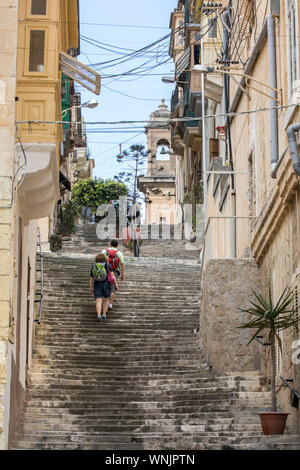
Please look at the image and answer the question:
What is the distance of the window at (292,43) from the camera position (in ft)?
49.6

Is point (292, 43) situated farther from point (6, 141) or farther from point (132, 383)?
point (132, 383)

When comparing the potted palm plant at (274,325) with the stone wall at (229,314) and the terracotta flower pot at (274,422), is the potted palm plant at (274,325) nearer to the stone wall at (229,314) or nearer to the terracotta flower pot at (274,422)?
the terracotta flower pot at (274,422)

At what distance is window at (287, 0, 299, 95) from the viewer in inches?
595

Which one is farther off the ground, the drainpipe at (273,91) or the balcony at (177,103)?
the balcony at (177,103)

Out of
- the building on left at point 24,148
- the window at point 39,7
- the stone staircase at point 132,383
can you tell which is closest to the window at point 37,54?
the building on left at point 24,148

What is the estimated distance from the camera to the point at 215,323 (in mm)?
18016

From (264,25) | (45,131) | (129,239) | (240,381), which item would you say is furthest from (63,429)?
(129,239)

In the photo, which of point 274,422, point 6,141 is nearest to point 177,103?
point 6,141

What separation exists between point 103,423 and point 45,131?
14.3 feet

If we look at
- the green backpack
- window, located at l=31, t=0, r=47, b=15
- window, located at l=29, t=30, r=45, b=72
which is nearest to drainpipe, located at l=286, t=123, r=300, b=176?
window, located at l=29, t=30, r=45, b=72

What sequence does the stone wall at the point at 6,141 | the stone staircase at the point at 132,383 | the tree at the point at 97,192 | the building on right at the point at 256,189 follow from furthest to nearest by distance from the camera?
the tree at the point at 97,192
the building on right at the point at 256,189
the stone staircase at the point at 132,383
the stone wall at the point at 6,141

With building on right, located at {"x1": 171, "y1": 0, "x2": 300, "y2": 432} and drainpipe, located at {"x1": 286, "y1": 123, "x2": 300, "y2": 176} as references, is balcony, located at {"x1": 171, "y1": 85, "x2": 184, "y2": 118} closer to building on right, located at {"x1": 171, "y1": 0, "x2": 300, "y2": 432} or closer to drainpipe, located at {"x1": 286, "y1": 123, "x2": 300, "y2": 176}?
building on right, located at {"x1": 171, "y1": 0, "x2": 300, "y2": 432}

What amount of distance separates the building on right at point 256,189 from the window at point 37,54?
2.36 m
